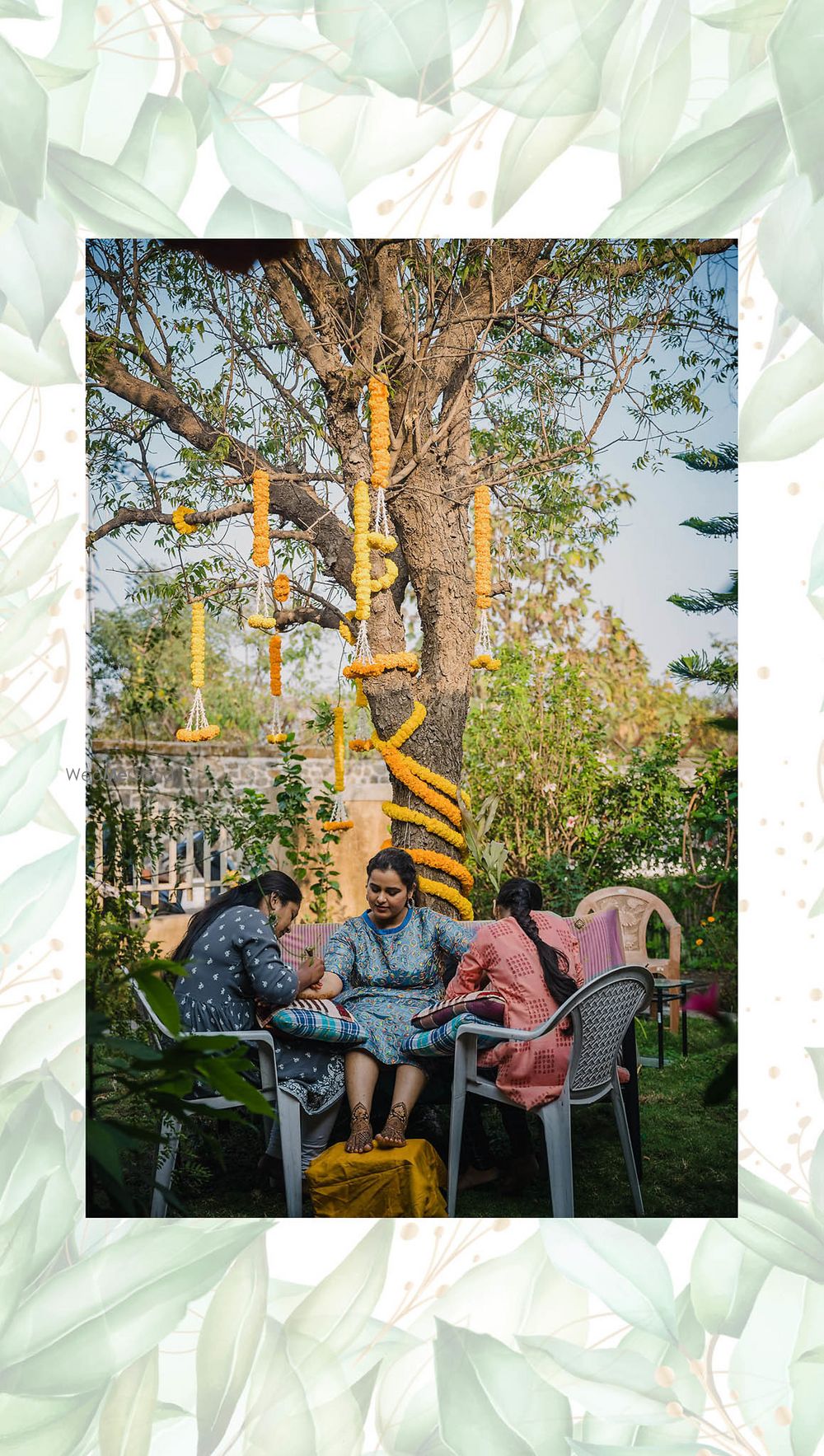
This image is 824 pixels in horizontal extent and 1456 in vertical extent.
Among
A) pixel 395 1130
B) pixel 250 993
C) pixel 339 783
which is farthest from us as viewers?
pixel 339 783

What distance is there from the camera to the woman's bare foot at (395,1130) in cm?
401

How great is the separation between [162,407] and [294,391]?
1.74 feet

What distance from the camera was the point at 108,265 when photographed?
14.6 feet

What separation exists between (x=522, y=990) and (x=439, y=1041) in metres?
0.34

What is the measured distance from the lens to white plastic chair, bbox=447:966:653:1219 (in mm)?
3795
